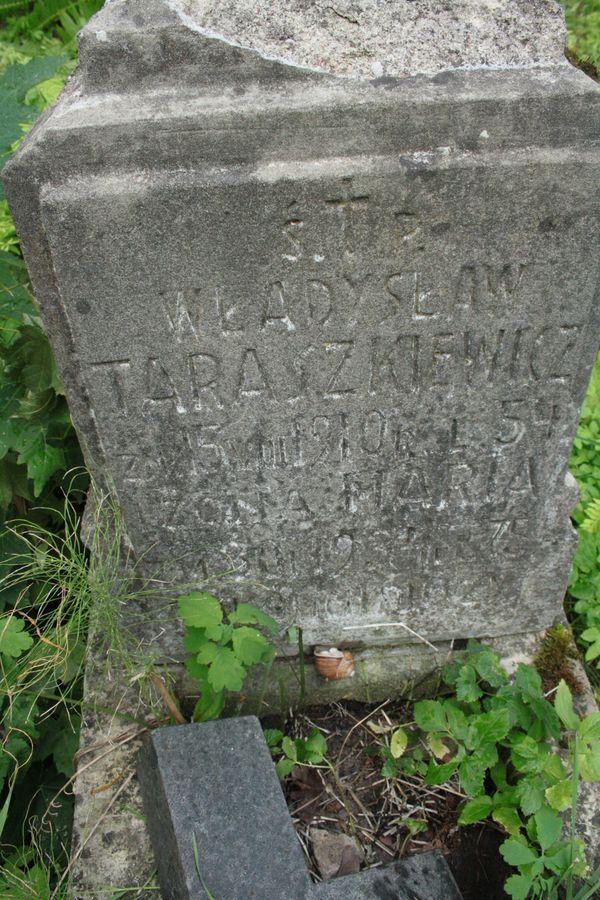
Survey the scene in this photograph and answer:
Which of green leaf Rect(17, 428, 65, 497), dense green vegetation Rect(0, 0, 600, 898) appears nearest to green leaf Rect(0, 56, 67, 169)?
dense green vegetation Rect(0, 0, 600, 898)

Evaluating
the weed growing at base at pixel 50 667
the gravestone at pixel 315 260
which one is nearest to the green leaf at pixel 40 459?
the weed growing at base at pixel 50 667

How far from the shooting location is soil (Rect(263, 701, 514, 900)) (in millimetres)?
1874

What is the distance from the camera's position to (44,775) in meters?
2.21

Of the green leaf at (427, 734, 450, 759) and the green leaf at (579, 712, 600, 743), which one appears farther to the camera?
the green leaf at (427, 734, 450, 759)

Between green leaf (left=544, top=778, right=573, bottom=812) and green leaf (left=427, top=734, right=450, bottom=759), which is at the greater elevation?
green leaf (left=544, top=778, right=573, bottom=812)

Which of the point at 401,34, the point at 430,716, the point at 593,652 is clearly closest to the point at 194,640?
the point at 430,716

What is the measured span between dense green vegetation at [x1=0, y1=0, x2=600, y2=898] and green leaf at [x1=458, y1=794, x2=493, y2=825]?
226 millimetres

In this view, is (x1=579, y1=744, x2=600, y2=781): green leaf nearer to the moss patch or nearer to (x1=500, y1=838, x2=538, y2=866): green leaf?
(x1=500, y1=838, x2=538, y2=866): green leaf

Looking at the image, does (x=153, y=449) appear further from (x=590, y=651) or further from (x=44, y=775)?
(x=590, y=651)

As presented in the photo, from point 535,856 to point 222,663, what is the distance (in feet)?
2.61

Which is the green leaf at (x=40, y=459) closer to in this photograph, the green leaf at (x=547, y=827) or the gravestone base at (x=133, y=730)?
the gravestone base at (x=133, y=730)

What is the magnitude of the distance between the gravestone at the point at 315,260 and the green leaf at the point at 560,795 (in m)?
0.66

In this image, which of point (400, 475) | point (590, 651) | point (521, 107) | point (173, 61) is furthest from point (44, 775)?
point (521, 107)

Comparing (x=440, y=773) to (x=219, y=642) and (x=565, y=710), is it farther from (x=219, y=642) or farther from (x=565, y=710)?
(x=219, y=642)
